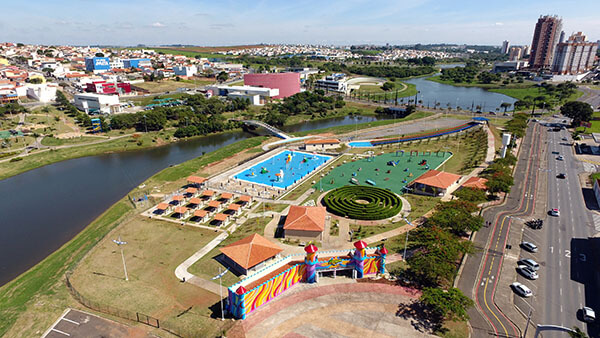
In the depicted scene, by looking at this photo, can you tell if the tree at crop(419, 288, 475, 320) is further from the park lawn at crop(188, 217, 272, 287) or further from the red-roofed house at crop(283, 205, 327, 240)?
the park lawn at crop(188, 217, 272, 287)

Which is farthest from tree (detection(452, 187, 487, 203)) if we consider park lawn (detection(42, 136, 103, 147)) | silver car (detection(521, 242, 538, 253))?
park lawn (detection(42, 136, 103, 147))

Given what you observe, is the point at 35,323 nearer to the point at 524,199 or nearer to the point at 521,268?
the point at 521,268

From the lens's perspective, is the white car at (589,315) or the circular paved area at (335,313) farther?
the white car at (589,315)

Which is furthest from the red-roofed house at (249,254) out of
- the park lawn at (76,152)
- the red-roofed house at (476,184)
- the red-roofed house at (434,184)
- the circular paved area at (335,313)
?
the park lawn at (76,152)

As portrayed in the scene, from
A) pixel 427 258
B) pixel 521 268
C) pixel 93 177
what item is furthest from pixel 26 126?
pixel 521 268

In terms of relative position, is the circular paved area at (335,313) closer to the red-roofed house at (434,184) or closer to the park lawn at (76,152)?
the red-roofed house at (434,184)

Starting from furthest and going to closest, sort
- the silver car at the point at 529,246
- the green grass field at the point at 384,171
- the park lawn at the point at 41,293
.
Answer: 1. the green grass field at the point at 384,171
2. the silver car at the point at 529,246
3. the park lawn at the point at 41,293
